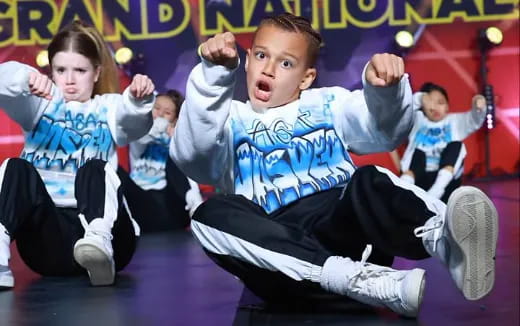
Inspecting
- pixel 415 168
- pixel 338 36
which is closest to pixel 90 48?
pixel 415 168

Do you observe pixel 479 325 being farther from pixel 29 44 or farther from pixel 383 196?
pixel 29 44

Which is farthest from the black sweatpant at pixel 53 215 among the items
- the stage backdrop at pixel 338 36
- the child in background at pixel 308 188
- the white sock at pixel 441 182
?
the stage backdrop at pixel 338 36

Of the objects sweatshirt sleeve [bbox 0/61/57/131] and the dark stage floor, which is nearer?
the dark stage floor

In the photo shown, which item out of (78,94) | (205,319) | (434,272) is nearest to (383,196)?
(205,319)

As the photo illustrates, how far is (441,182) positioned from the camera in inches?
173

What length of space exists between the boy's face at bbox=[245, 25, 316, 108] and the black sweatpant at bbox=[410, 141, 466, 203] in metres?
2.53

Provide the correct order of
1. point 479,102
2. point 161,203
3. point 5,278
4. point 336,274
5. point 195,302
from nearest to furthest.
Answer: point 336,274 < point 195,302 < point 5,278 < point 161,203 < point 479,102

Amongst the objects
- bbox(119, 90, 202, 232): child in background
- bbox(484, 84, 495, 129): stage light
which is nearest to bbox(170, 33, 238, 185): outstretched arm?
bbox(119, 90, 202, 232): child in background

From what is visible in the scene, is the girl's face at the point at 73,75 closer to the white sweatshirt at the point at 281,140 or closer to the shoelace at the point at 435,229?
the white sweatshirt at the point at 281,140

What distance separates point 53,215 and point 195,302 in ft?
1.53

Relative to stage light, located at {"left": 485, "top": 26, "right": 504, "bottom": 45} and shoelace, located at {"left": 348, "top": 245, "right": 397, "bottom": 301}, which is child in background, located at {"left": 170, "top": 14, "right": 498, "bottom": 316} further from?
stage light, located at {"left": 485, "top": 26, "right": 504, "bottom": 45}

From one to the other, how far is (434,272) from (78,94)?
994mm

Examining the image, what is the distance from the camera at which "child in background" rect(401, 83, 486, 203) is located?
4453mm

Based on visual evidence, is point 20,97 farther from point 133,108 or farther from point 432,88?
point 432,88
